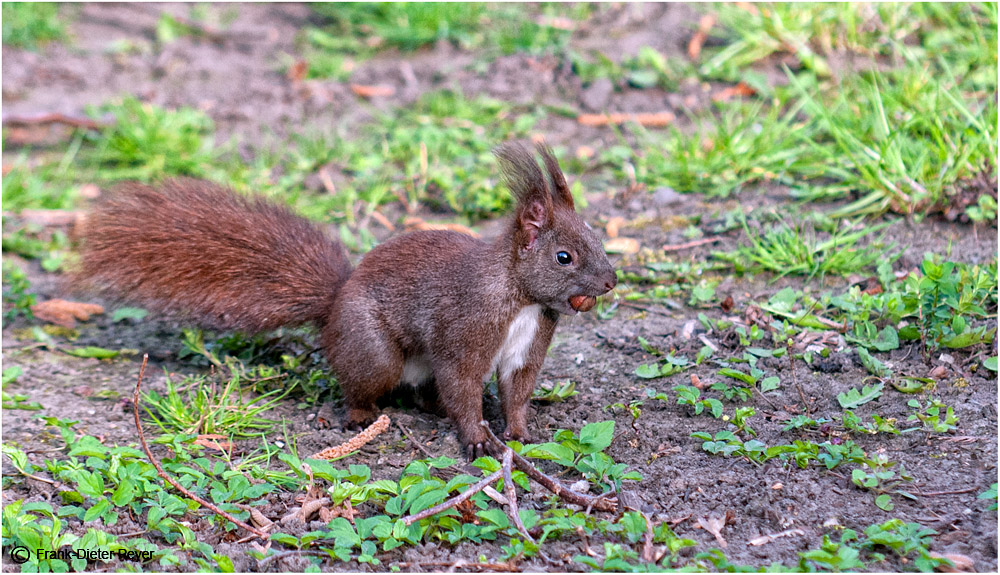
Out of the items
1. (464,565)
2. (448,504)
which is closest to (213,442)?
(448,504)

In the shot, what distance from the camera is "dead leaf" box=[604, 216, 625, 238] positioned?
14.5 feet

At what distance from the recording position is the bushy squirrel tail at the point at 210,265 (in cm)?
342

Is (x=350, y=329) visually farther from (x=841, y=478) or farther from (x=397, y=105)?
(x=397, y=105)

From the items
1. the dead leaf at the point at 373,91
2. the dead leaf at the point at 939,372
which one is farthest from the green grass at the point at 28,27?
the dead leaf at the point at 939,372

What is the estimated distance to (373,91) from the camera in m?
6.03

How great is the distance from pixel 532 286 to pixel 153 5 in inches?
212

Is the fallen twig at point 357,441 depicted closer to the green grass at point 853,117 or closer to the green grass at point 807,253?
the green grass at point 807,253

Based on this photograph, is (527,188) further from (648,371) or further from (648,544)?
(648,544)

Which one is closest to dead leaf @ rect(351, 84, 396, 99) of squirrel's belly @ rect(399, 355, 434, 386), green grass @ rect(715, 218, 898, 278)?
green grass @ rect(715, 218, 898, 278)

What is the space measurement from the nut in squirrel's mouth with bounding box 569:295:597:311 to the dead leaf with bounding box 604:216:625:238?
4.82 ft

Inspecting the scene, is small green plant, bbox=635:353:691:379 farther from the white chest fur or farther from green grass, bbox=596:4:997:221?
green grass, bbox=596:4:997:221

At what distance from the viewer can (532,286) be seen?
300cm

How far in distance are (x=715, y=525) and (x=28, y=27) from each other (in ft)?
20.8

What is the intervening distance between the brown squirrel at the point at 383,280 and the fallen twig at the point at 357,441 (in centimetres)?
16
